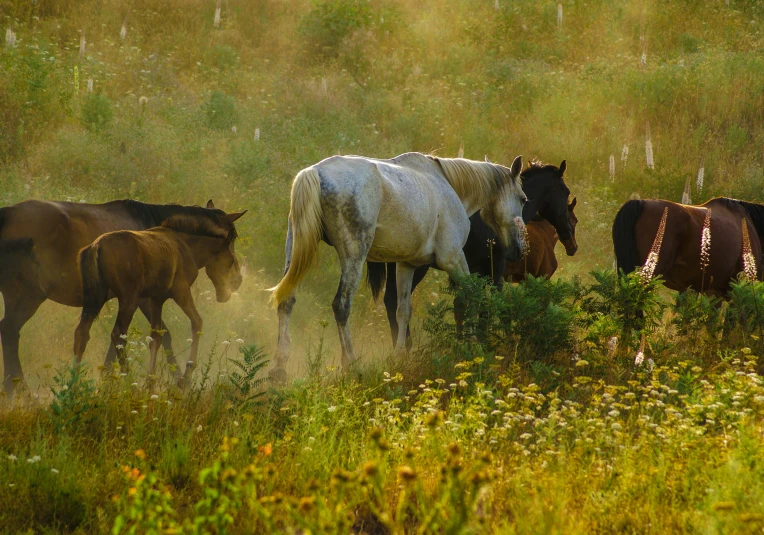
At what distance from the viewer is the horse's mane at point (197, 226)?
8273mm

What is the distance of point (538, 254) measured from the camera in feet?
33.7

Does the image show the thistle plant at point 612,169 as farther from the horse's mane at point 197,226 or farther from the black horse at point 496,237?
the horse's mane at point 197,226

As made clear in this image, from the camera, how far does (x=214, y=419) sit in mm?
5395

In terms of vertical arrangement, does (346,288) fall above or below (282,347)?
above

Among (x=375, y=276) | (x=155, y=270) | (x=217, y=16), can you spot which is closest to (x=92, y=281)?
(x=155, y=270)

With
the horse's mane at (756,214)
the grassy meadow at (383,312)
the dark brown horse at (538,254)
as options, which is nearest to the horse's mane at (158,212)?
the grassy meadow at (383,312)

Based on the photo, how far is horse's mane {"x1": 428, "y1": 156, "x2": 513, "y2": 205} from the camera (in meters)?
8.69

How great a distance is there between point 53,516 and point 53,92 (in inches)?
475

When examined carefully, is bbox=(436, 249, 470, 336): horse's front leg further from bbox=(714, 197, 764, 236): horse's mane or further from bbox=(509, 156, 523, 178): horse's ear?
bbox=(714, 197, 764, 236): horse's mane

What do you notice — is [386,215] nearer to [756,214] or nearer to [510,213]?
[510,213]

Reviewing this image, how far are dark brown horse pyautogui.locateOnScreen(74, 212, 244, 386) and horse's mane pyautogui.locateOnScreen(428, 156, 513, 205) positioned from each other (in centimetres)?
231

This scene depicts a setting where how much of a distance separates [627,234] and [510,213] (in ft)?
4.14

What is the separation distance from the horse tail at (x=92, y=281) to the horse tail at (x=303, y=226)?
1.55 metres

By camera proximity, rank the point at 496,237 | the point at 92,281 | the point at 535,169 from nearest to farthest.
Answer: the point at 92,281, the point at 496,237, the point at 535,169
